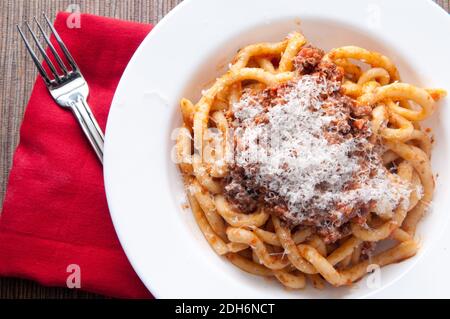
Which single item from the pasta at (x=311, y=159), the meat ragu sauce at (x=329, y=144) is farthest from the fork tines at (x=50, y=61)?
the meat ragu sauce at (x=329, y=144)

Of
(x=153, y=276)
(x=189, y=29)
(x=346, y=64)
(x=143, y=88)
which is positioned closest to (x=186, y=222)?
(x=153, y=276)

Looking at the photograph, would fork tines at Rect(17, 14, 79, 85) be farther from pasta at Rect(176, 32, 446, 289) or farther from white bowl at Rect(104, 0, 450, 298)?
pasta at Rect(176, 32, 446, 289)

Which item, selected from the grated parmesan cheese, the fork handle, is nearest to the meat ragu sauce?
the grated parmesan cheese

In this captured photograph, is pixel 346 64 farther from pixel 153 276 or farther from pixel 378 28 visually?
pixel 153 276

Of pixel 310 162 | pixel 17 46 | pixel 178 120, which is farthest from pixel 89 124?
pixel 310 162

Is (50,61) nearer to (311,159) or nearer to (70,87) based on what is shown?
(70,87)

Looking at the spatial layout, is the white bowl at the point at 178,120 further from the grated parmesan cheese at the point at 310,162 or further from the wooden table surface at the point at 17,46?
the wooden table surface at the point at 17,46

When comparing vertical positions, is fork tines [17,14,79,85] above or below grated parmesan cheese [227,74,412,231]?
above

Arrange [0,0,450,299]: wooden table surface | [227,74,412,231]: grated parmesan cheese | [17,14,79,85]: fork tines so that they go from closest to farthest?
[227,74,412,231]: grated parmesan cheese < [17,14,79,85]: fork tines < [0,0,450,299]: wooden table surface
